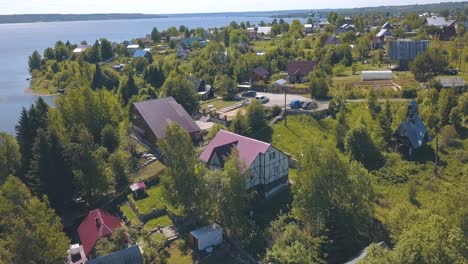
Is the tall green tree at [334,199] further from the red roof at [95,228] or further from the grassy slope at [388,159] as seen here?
the red roof at [95,228]

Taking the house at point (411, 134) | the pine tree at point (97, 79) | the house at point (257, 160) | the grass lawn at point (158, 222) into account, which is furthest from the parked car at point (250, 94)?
the pine tree at point (97, 79)

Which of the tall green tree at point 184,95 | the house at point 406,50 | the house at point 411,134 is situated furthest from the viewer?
the house at point 406,50

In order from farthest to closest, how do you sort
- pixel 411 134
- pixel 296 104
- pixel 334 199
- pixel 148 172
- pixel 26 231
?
1. pixel 296 104
2. pixel 148 172
3. pixel 411 134
4. pixel 334 199
5. pixel 26 231

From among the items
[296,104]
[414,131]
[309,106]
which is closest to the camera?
[414,131]

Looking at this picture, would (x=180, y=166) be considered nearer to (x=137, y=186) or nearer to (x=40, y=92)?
(x=137, y=186)

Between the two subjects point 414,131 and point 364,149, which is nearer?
point 364,149

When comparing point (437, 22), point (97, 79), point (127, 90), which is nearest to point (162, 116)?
point (127, 90)

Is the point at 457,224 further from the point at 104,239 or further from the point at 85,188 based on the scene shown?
the point at 85,188
